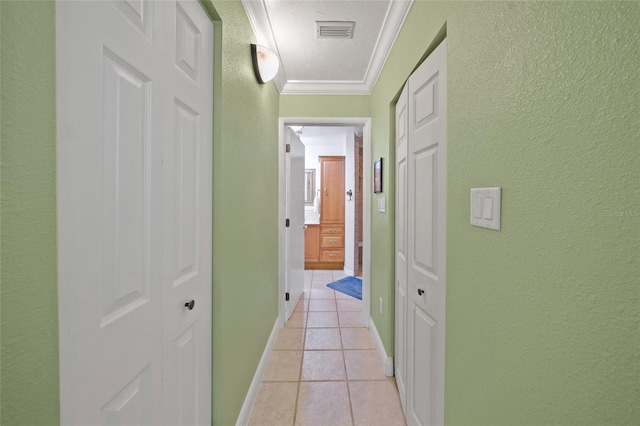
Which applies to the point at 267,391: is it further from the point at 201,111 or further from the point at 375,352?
the point at 201,111

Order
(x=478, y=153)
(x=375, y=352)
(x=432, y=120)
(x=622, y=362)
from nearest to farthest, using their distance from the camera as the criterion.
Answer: (x=622, y=362) < (x=478, y=153) < (x=432, y=120) < (x=375, y=352)

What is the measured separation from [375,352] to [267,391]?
936 millimetres

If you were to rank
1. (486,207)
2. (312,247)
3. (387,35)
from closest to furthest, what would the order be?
(486,207) → (387,35) → (312,247)

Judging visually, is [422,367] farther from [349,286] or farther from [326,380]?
[349,286]

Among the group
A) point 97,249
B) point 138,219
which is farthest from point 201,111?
point 97,249

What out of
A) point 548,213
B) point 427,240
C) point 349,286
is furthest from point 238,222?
point 349,286

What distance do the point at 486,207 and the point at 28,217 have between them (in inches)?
40.5

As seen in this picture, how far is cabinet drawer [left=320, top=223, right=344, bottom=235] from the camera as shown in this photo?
513 cm

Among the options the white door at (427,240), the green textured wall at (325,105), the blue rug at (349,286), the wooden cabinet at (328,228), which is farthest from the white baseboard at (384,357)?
the wooden cabinet at (328,228)

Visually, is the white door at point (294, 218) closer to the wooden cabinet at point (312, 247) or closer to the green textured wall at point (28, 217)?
the wooden cabinet at point (312, 247)

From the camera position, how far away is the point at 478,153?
877mm

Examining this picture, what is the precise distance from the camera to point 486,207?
0.82 meters

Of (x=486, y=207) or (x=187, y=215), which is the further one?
(x=187, y=215)

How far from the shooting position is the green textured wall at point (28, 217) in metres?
0.40
